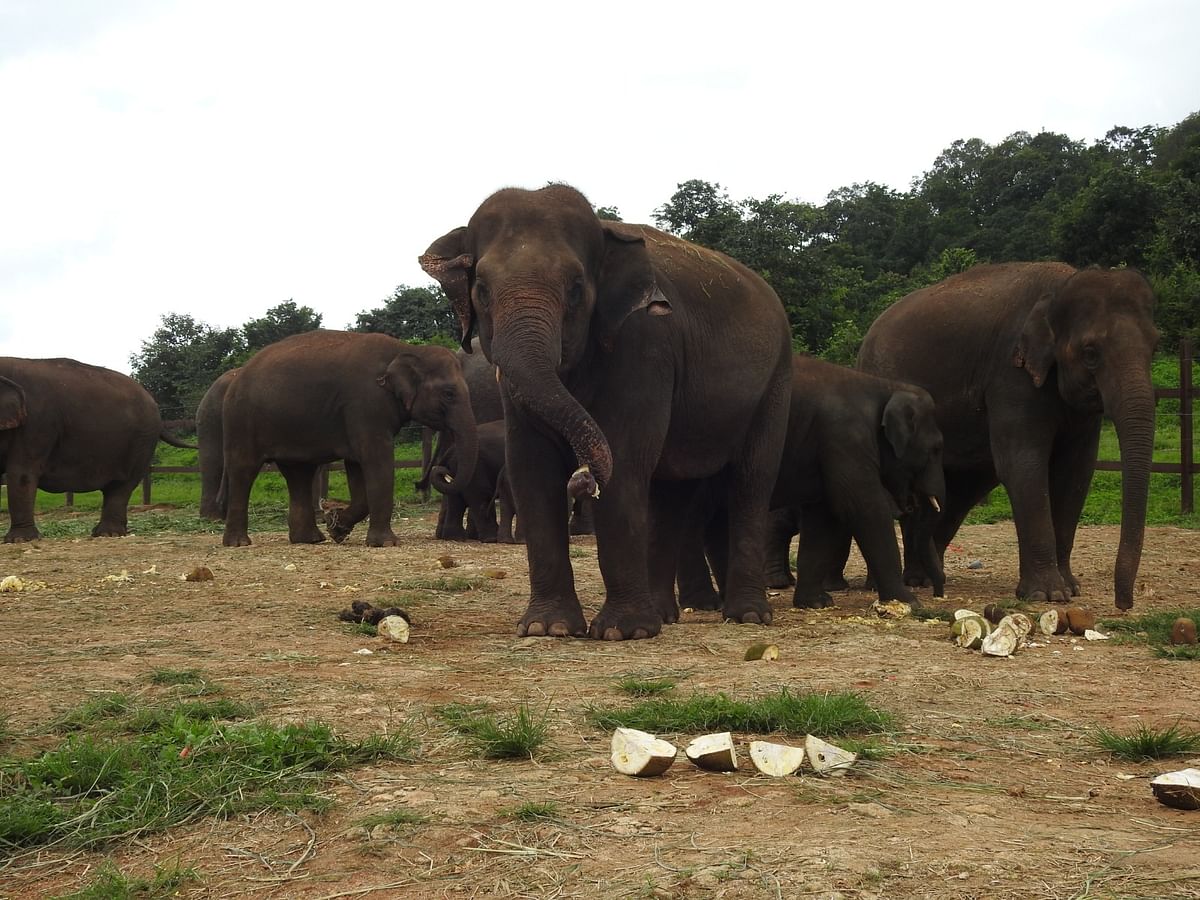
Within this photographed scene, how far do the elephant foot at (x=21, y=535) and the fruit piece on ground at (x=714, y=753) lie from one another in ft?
42.4

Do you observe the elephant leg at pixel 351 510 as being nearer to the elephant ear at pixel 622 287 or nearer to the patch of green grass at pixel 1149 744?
the elephant ear at pixel 622 287

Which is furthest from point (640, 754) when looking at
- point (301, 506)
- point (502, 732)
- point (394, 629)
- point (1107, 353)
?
point (301, 506)

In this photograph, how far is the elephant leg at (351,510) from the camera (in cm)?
1456

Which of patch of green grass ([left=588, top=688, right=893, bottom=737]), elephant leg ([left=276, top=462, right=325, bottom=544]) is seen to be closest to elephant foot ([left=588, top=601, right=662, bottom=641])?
patch of green grass ([left=588, top=688, right=893, bottom=737])

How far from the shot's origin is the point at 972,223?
156ft

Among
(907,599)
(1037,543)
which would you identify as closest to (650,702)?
(907,599)

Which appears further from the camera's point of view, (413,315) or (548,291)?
(413,315)

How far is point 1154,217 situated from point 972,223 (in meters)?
14.1

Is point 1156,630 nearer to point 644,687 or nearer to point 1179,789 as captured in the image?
point 644,687

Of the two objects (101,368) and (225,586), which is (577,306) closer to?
(225,586)

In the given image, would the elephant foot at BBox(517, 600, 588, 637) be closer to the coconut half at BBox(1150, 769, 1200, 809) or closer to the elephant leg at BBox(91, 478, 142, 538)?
the coconut half at BBox(1150, 769, 1200, 809)

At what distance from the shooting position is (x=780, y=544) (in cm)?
1100

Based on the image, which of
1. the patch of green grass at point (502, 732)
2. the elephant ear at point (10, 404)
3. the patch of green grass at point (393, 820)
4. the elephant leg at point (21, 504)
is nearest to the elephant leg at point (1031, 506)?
the patch of green grass at point (502, 732)

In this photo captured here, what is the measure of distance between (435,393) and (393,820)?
36.6 feet
